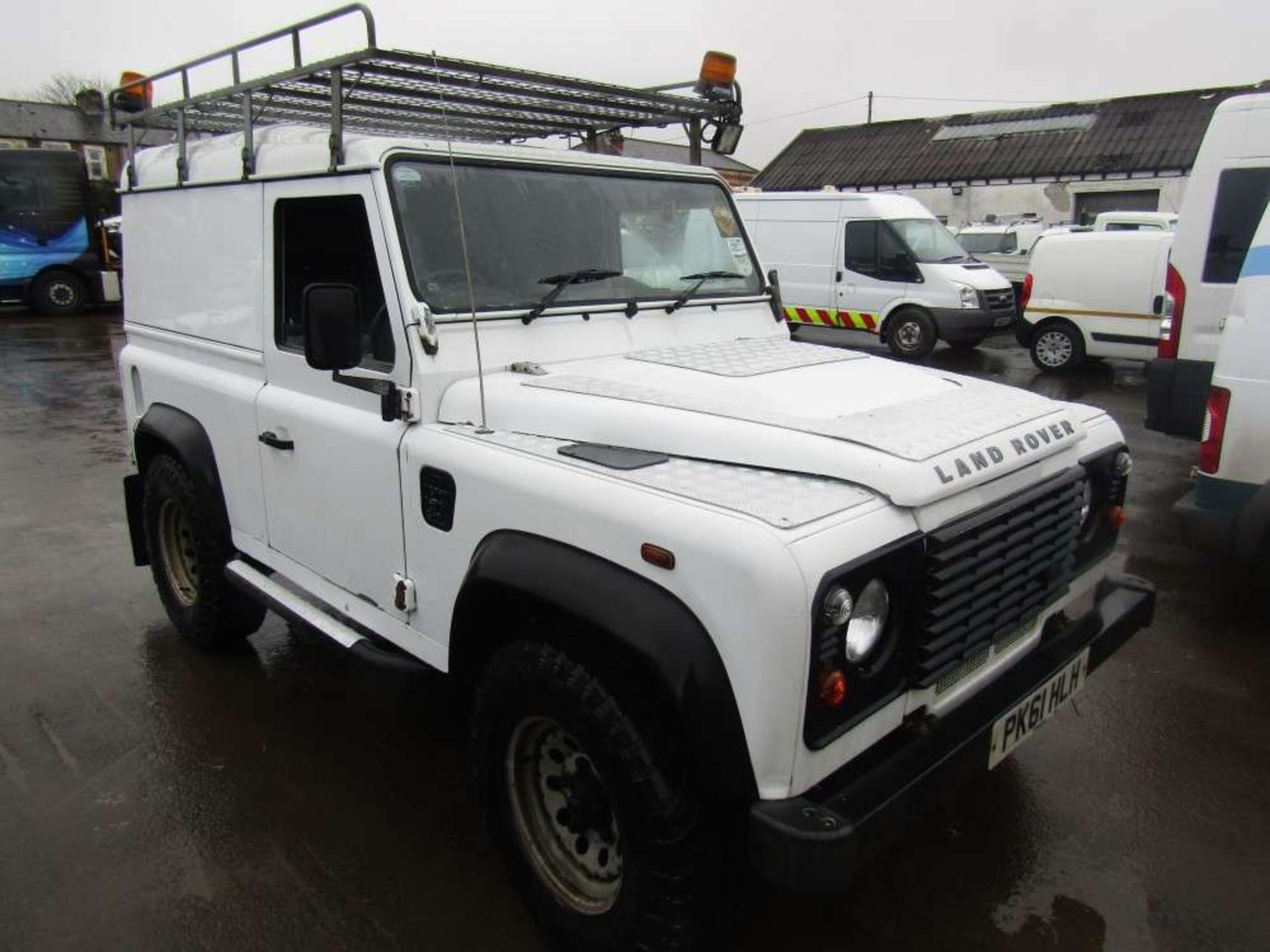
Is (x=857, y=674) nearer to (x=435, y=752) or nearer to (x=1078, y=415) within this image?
(x=1078, y=415)

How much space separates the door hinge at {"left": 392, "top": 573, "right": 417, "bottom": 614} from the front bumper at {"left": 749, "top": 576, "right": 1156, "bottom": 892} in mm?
1316

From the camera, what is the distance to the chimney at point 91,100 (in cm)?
2429

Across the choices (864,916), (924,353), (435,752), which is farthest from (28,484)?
(924,353)

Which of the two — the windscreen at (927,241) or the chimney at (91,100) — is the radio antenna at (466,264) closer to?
the windscreen at (927,241)

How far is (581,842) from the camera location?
2467mm

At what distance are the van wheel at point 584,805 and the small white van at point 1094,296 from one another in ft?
35.2

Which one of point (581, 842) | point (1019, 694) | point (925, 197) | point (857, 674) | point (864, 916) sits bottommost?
point (864, 916)

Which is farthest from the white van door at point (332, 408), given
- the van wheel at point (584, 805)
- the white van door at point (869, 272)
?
the white van door at point (869, 272)

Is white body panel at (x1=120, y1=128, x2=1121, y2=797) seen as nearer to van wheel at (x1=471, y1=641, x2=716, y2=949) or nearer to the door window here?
van wheel at (x1=471, y1=641, x2=716, y2=949)

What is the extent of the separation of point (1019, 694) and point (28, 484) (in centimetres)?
736

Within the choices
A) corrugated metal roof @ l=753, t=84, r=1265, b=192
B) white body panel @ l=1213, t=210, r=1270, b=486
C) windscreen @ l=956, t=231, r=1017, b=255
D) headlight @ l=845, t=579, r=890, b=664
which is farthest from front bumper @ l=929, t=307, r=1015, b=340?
corrugated metal roof @ l=753, t=84, r=1265, b=192

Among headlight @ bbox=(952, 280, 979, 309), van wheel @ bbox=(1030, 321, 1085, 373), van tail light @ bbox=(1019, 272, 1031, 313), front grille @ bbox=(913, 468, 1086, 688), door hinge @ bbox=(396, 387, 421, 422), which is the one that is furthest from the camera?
headlight @ bbox=(952, 280, 979, 309)

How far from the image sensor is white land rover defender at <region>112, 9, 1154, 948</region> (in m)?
1.95

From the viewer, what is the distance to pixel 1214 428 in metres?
4.23
